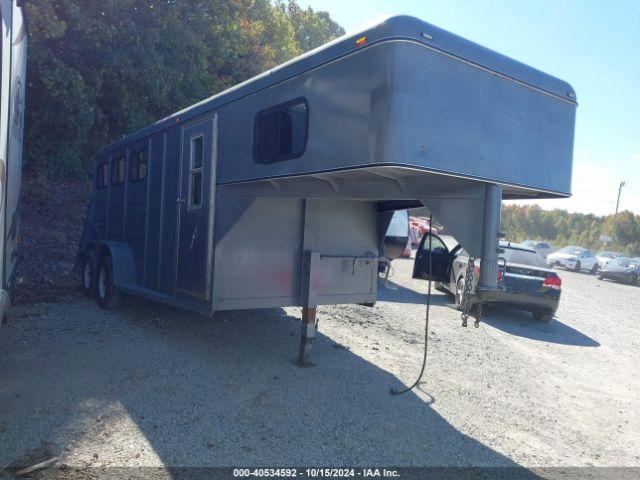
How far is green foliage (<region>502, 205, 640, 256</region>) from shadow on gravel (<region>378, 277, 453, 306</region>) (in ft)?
113

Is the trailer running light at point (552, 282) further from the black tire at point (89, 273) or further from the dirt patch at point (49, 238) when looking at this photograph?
the dirt patch at point (49, 238)

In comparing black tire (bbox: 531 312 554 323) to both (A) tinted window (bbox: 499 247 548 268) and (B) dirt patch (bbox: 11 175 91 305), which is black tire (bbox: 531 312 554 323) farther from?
(B) dirt patch (bbox: 11 175 91 305)

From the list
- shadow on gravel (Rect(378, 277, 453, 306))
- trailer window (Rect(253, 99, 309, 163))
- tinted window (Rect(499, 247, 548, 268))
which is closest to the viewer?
trailer window (Rect(253, 99, 309, 163))

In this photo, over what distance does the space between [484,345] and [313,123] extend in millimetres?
4805

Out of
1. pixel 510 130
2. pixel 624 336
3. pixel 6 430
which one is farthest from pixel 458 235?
pixel 624 336

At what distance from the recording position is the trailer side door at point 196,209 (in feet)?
17.6

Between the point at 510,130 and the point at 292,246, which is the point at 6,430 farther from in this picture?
the point at 510,130

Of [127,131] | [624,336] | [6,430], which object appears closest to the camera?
[6,430]

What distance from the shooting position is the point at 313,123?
4109 millimetres

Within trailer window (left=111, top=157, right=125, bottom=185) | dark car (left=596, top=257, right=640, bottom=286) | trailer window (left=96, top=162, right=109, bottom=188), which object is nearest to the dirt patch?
trailer window (left=96, top=162, right=109, bottom=188)

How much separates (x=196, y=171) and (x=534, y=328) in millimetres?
6705

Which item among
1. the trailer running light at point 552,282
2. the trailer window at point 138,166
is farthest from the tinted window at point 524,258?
the trailer window at point 138,166

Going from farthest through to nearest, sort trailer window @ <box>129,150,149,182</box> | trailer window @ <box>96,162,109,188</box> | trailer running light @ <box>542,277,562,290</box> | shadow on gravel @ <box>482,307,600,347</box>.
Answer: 1. trailer running light @ <box>542,277,562,290</box>
2. trailer window @ <box>96,162,109,188</box>
3. shadow on gravel @ <box>482,307,600,347</box>
4. trailer window @ <box>129,150,149,182</box>

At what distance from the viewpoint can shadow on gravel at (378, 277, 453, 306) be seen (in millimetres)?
10414
